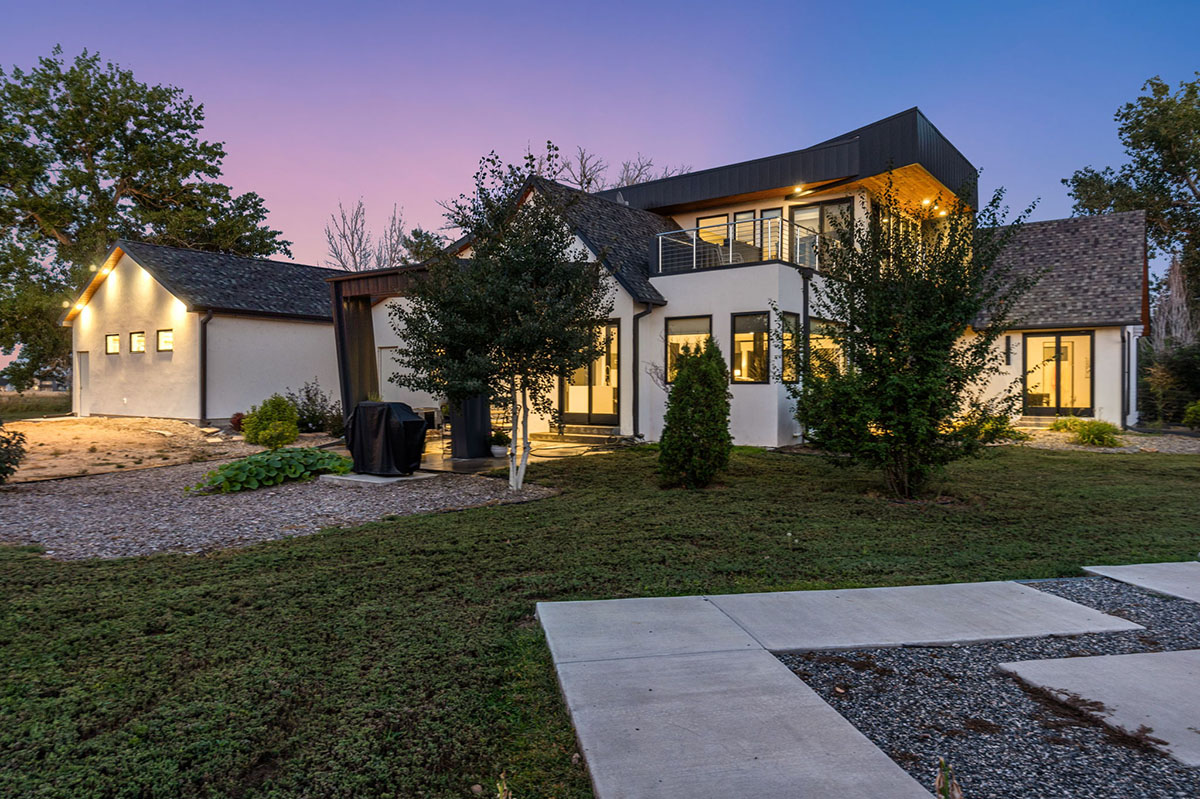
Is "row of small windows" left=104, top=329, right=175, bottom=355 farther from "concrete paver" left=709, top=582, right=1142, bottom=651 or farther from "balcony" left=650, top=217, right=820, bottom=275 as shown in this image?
"concrete paver" left=709, top=582, right=1142, bottom=651

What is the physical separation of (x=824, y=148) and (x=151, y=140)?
30.5 metres

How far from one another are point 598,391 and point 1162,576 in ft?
35.3

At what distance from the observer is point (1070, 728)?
248 centimetres

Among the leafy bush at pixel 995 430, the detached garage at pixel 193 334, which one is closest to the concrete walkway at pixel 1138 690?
the leafy bush at pixel 995 430

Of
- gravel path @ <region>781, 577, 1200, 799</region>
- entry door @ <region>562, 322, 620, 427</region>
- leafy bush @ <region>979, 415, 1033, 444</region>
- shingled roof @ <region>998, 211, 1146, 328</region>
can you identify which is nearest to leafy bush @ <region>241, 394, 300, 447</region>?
entry door @ <region>562, 322, 620, 427</region>

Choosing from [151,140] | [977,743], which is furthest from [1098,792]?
[151,140]

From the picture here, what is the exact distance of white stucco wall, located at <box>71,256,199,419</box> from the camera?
17.4 meters

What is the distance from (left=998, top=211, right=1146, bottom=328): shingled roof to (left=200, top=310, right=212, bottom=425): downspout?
66.2 ft

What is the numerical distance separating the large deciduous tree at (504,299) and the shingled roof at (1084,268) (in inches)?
484

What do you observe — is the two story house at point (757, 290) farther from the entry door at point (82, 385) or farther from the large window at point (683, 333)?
the entry door at point (82, 385)

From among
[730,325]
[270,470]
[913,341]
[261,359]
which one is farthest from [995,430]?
[261,359]

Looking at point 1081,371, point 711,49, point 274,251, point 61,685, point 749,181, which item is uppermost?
point 711,49

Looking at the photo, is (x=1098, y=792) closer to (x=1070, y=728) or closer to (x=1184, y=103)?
(x=1070, y=728)

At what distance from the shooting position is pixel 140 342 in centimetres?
1895
